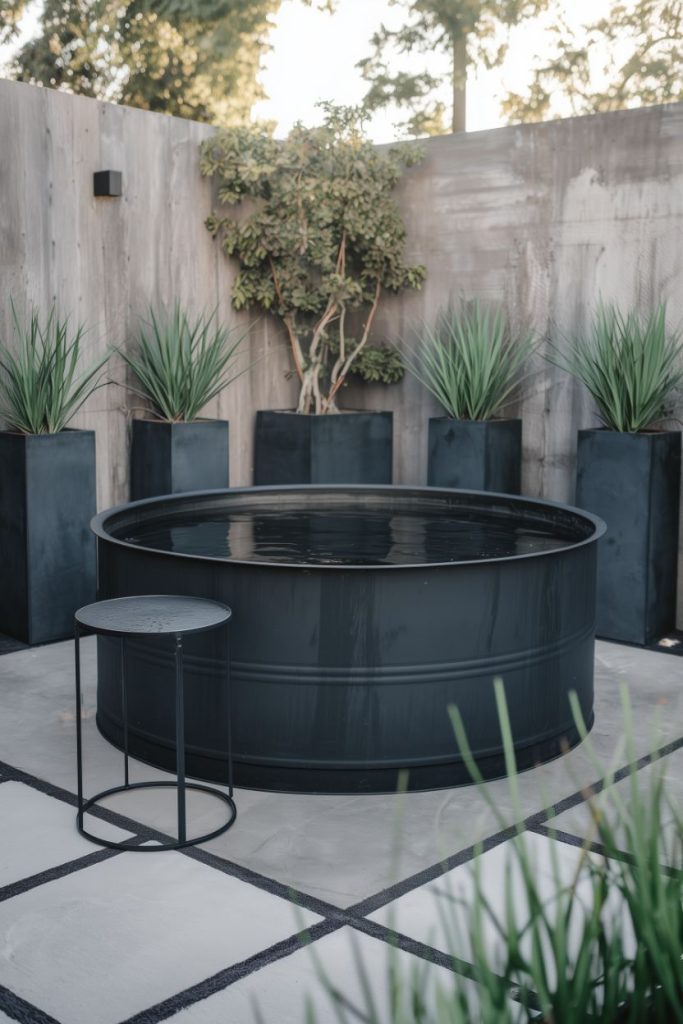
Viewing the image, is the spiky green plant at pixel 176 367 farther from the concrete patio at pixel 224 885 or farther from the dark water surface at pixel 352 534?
the concrete patio at pixel 224 885

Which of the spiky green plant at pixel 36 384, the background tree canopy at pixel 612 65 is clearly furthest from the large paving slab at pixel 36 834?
the background tree canopy at pixel 612 65

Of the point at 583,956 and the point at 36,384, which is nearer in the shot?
the point at 583,956

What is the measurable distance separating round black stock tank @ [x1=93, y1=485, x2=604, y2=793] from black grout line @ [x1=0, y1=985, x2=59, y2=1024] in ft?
4.10

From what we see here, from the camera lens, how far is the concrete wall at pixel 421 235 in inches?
224

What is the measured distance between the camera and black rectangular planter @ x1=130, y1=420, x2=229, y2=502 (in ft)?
19.7

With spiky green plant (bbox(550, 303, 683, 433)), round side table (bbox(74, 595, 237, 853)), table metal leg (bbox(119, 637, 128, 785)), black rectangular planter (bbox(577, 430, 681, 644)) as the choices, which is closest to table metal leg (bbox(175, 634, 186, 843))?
round side table (bbox(74, 595, 237, 853))

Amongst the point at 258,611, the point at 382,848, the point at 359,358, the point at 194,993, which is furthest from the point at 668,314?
the point at 194,993

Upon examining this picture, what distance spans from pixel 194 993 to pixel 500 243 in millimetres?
4918

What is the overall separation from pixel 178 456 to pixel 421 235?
209cm

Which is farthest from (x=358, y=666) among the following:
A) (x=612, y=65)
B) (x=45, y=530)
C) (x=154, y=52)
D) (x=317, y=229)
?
(x=612, y=65)

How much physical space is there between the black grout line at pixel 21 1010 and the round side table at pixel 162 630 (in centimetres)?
72

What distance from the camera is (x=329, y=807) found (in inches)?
134

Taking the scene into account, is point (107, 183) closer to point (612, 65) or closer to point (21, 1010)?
point (21, 1010)

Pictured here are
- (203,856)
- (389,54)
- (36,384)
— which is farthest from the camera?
(389,54)
